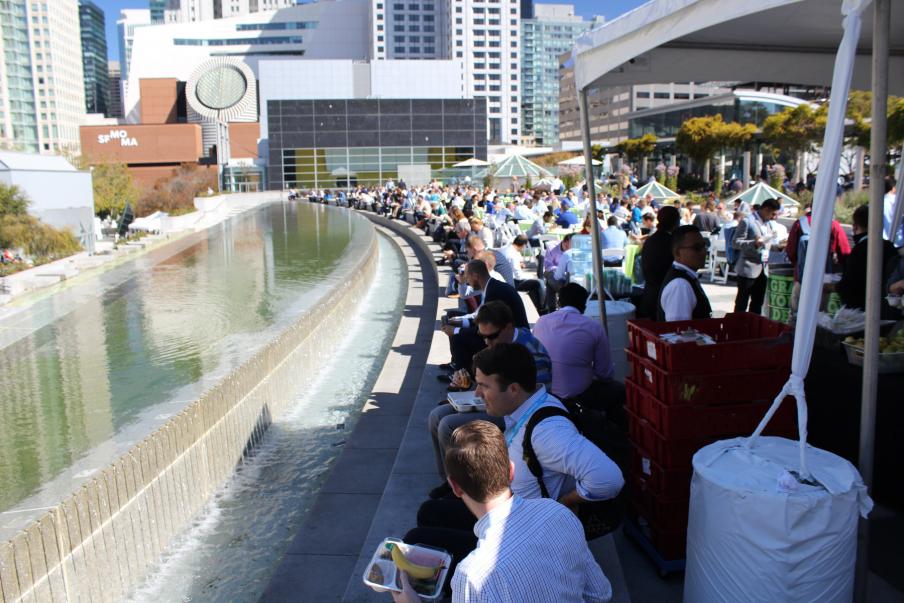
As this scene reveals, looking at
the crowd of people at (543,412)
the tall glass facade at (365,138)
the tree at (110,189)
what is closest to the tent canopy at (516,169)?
the crowd of people at (543,412)

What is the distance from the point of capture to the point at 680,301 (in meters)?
4.65

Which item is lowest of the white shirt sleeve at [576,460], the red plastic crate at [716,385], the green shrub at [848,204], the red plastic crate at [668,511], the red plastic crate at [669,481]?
the red plastic crate at [668,511]

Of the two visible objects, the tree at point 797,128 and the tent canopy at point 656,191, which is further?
the tree at point 797,128

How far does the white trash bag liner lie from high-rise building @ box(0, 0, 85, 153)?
593 feet

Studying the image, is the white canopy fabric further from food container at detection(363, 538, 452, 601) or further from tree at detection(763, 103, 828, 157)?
tree at detection(763, 103, 828, 157)

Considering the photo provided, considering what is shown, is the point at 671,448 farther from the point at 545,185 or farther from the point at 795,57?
the point at 545,185

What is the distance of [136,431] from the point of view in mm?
5391

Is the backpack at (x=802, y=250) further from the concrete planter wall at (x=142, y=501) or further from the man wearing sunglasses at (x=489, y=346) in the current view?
the concrete planter wall at (x=142, y=501)

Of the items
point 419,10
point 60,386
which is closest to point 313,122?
point 60,386

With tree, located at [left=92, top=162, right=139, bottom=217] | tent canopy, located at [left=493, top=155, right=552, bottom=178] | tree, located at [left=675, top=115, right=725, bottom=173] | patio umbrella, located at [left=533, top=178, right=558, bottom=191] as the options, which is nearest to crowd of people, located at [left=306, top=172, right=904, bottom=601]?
patio umbrella, located at [left=533, top=178, right=558, bottom=191]

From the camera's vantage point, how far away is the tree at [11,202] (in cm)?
2330

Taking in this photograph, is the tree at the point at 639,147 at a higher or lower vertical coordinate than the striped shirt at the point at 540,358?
higher

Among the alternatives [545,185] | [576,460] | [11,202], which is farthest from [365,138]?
[576,460]

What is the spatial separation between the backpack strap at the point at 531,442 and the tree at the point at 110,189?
177ft
